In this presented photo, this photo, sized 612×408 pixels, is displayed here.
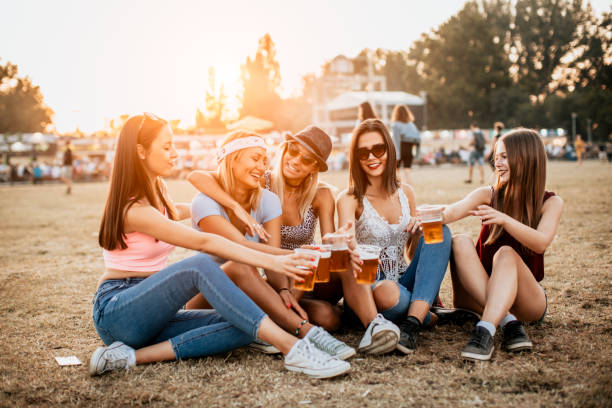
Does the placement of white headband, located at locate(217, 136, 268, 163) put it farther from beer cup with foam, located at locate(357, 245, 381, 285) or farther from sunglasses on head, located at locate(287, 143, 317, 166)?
beer cup with foam, located at locate(357, 245, 381, 285)

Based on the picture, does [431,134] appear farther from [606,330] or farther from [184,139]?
[606,330]

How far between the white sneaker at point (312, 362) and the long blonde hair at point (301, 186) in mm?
1259

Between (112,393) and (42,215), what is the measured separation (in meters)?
11.1

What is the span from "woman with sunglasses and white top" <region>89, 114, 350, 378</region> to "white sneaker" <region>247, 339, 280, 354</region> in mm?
163

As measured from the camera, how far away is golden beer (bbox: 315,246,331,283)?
2.84 meters

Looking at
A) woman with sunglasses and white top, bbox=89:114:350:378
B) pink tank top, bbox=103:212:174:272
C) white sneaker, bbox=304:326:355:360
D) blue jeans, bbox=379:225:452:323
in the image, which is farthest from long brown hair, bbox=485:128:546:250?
Result: pink tank top, bbox=103:212:174:272

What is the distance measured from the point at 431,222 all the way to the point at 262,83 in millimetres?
54940

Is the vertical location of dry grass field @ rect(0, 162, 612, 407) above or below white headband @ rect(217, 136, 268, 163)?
below

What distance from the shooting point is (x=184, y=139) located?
34.8m

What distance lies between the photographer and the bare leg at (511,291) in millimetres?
2912

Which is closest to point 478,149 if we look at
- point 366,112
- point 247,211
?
point 366,112

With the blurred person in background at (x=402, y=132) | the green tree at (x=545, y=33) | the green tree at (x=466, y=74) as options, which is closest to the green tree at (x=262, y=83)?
the green tree at (x=466, y=74)

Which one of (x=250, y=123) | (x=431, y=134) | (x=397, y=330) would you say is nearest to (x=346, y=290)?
(x=397, y=330)

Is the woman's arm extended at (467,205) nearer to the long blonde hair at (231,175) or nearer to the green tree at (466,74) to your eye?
the long blonde hair at (231,175)
